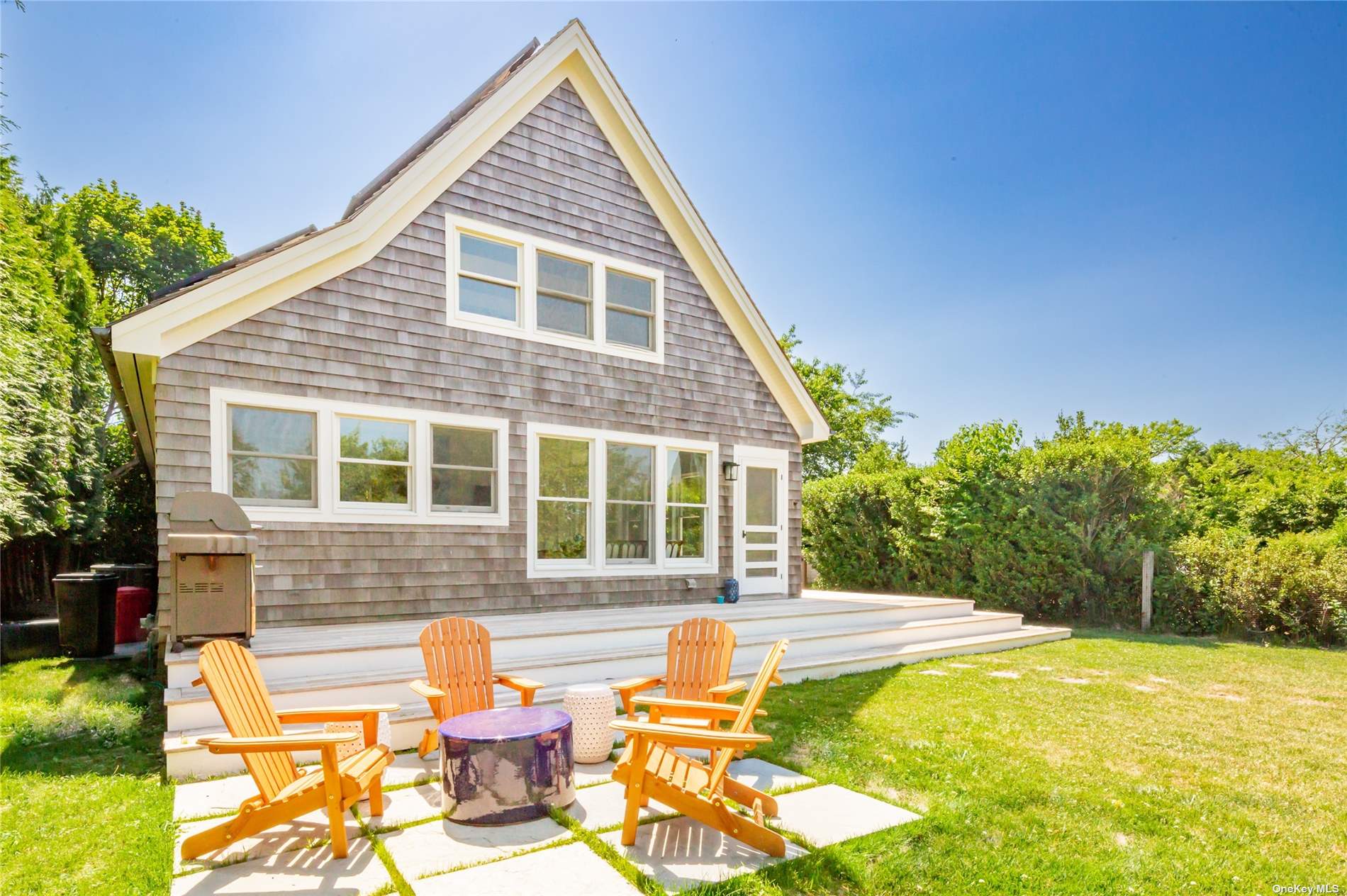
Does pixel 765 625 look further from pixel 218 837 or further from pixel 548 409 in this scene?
pixel 218 837

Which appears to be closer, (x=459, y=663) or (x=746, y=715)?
(x=746, y=715)

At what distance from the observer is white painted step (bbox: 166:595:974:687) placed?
5270 mm

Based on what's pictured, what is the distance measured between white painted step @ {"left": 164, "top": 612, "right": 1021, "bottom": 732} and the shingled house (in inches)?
76.0

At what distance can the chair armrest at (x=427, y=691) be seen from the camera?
4111mm

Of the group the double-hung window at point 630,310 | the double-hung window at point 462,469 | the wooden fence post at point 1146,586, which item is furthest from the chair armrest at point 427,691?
the wooden fence post at point 1146,586

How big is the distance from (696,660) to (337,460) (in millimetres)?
4354

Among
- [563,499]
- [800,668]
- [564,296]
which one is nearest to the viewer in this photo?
[800,668]

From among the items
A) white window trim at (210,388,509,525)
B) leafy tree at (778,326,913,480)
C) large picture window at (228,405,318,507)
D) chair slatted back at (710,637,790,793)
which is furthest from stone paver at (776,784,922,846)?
leafy tree at (778,326,913,480)

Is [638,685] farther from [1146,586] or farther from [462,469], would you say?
[1146,586]

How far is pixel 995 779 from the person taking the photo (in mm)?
4055

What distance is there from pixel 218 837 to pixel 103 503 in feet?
45.4

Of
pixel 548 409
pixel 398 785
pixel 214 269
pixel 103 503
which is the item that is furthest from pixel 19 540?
pixel 398 785

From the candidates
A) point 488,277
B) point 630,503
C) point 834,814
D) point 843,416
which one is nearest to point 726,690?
point 834,814

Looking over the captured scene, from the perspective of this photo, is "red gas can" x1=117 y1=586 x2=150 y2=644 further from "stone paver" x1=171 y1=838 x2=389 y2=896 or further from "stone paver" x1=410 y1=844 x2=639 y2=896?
"stone paver" x1=410 y1=844 x2=639 y2=896
